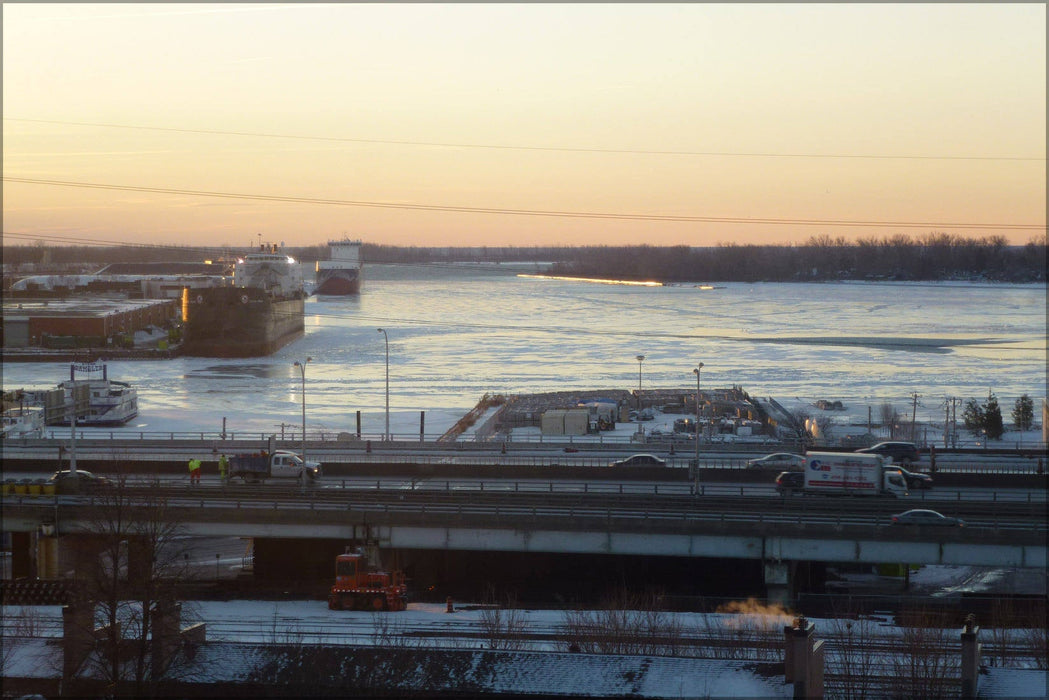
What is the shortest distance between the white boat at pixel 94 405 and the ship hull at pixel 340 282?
42.6m

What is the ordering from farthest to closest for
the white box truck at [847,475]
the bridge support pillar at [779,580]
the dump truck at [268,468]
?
1. the dump truck at [268,468]
2. the white box truck at [847,475]
3. the bridge support pillar at [779,580]

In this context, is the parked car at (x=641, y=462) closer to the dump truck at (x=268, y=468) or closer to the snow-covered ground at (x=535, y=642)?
the dump truck at (x=268, y=468)

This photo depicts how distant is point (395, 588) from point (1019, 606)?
437 centimetres

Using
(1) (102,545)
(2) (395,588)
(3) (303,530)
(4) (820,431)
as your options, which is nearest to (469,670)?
(1) (102,545)

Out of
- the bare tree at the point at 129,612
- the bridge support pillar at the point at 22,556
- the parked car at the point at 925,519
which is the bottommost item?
the bridge support pillar at the point at 22,556

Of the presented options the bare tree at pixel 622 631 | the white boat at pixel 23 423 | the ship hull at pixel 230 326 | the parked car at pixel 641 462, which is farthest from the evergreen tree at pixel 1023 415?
the ship hull at pixel 230 326

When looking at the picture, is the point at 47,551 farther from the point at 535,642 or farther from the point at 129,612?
the point at 535,642

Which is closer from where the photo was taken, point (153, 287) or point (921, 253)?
point (153, 287)

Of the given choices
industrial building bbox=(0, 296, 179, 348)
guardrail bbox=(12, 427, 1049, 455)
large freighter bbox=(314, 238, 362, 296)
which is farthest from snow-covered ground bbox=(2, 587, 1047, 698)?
large freighter bbox=(314, 238, 362, 296)

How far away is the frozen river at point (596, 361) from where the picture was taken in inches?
703

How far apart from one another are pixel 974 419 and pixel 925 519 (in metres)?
8.06

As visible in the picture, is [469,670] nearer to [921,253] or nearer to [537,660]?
[537,660]

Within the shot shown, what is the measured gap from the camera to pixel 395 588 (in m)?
7.46

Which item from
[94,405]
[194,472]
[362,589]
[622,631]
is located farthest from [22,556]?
[94,405]
